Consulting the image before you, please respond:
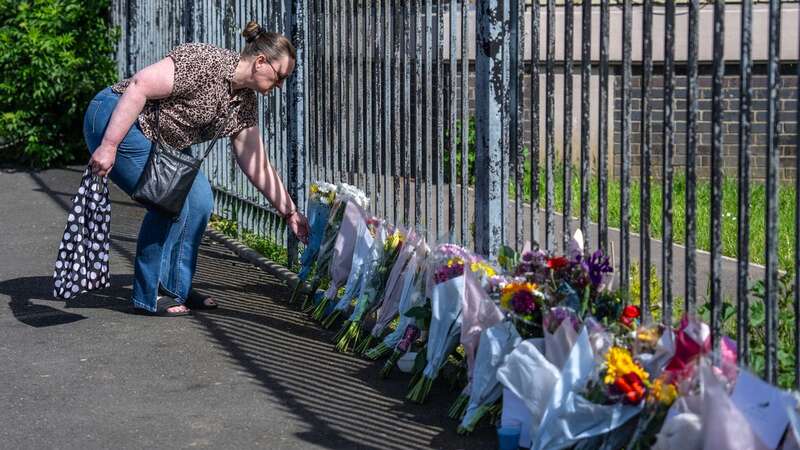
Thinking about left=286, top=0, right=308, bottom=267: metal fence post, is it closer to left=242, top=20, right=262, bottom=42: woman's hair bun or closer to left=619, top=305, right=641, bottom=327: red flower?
left=242, top=20, right=262, bottom=42: woman's hair bun

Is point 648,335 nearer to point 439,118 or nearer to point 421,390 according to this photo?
point 421,390

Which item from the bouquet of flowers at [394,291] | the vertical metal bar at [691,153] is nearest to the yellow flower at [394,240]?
the bouquet of flowers at [394,291]

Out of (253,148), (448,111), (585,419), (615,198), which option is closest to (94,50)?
(615,198)

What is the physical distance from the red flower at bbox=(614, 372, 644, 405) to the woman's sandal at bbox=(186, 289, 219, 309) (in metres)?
3.35

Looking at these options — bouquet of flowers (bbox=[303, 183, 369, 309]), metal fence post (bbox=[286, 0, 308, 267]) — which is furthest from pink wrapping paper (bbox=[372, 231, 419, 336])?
metal fence post (bbox=[286, 0, 308, 267])

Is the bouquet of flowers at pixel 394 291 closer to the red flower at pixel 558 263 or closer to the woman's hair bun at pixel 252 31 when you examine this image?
the red flower at pixel 558 263

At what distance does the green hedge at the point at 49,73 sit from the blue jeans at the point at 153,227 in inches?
256

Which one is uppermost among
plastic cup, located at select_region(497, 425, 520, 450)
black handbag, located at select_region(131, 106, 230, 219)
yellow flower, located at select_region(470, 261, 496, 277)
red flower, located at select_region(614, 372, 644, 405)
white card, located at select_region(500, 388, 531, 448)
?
black handbag, located at select_region(131, 106, 230, 219)

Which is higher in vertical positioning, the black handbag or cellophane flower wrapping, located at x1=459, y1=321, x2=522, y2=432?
the black handbag

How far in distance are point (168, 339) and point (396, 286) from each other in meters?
1.17

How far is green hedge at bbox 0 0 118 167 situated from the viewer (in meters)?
12.7

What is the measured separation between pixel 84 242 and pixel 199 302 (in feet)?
2.44

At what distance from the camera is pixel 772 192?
367 cm

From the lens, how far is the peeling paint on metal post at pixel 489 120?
5082 mm
